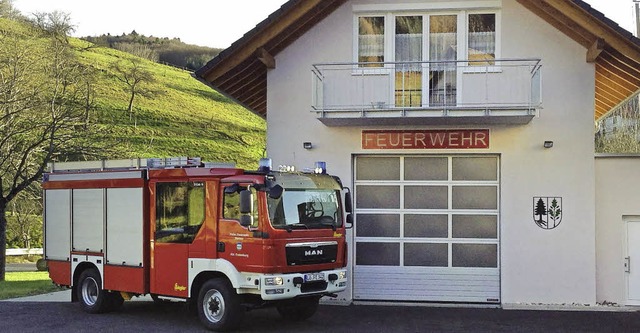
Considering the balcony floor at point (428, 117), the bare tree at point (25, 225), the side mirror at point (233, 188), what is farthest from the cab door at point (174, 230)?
the bare tree at point (25, 225)

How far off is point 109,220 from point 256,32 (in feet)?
15.3

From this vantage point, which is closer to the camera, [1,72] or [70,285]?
[70,285]

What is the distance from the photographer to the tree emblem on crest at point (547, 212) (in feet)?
49.2

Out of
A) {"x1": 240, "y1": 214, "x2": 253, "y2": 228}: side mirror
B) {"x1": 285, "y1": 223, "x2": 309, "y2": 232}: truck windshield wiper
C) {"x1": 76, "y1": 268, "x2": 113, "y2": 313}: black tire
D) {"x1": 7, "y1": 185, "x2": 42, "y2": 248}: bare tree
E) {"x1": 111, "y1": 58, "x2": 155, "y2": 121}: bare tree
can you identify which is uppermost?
{"x1": 111, "y1": 58, "x2": 155, "y2": 121}: bare tree

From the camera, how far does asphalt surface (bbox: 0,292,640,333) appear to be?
494 inches

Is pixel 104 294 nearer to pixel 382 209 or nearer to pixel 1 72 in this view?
pixel 382 209

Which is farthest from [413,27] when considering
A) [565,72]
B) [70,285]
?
[70,285]

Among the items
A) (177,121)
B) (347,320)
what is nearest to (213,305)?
(347,320)

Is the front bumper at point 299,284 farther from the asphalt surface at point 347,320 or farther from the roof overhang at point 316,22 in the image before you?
the roof overhang at point 316,22

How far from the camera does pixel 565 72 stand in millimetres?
15023

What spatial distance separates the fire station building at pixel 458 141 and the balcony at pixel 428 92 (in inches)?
1.1

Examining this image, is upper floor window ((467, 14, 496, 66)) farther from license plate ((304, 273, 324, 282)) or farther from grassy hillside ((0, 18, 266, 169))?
grassy hillside ((0, 18, 266, 169))

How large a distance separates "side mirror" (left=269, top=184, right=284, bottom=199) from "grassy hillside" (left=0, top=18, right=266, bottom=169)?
41.9 m

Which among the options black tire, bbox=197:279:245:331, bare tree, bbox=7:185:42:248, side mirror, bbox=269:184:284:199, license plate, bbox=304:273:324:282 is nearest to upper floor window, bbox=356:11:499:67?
side mirror, bbox=269:184:284:199
